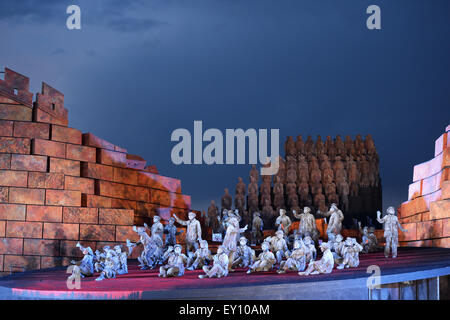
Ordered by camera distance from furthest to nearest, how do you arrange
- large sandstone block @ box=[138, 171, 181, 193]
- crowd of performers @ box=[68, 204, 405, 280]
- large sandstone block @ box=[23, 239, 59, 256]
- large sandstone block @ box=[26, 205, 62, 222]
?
1. large sandstone block @ box=[138, 171, 181, 193]
2. large sandstone block @ box=[26, 205, 62, 222]
3. large sandstone block @ box=[23, 239, 59, 256]
4. crowd of performers @ box=[68, 204, 405, 280]

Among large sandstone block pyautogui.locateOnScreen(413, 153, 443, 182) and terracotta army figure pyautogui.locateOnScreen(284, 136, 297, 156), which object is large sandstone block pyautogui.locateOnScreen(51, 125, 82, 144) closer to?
large sandstone block pyautogui.locateOnScreen(413, 153, 443, 182)

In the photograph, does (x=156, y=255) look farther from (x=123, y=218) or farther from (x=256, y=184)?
(x=256, y=184)

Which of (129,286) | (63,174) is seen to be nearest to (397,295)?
(129,286)

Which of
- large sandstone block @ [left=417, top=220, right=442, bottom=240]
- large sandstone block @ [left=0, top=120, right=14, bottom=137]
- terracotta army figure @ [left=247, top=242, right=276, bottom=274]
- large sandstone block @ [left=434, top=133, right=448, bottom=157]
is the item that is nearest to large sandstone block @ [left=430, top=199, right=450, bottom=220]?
large sandstone block @ [left=417, top=220, right=442, bottom=240]

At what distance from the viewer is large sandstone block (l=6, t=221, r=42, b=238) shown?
57.7ft

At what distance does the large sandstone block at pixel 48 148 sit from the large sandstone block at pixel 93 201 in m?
1.49

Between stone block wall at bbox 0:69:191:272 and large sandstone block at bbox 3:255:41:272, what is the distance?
28 mm

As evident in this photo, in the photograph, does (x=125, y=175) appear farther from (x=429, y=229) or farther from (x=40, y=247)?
(x=429, y=229)

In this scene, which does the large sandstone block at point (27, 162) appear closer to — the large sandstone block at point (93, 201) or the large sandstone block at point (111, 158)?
the large sandstone block at point (93, 201)

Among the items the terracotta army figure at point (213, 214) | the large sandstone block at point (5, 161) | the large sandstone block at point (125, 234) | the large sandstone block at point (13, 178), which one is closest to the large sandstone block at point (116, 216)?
the large sandstone block at point (125, 234)

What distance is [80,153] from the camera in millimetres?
19219
